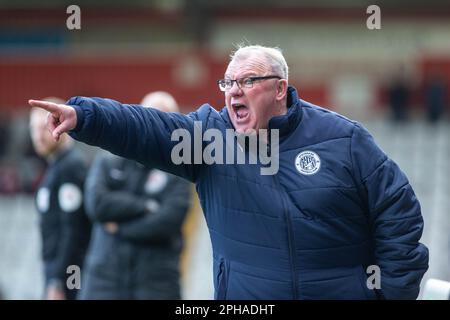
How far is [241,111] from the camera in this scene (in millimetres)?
3939

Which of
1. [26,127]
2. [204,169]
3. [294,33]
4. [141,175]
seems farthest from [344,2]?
[204,169]

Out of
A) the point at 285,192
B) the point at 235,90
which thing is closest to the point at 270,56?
the point at 235,90

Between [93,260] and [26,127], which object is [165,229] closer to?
[93,260]

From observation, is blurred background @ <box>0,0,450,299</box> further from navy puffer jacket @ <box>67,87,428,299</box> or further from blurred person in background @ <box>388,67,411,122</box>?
navy puffer jacket @ <box>67,87,428,299</box>

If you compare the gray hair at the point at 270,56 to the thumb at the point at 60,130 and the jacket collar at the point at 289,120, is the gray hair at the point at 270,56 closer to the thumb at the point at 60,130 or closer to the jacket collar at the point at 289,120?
the jacket collar at the point at 289,120

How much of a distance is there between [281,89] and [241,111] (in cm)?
21

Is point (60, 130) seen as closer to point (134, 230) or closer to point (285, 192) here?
point (285, 192)

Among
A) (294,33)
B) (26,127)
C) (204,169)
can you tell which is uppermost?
(294,33)

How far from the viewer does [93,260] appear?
5.79m

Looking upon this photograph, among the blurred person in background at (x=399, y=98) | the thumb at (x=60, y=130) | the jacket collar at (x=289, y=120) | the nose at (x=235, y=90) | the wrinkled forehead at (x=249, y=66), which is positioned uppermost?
the blurred person in background at (x=399, y=98)

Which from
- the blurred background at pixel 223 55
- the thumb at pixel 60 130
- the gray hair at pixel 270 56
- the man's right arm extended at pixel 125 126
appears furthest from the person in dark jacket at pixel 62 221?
the blurred background at pixel 223 55

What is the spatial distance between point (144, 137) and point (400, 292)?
1196mm

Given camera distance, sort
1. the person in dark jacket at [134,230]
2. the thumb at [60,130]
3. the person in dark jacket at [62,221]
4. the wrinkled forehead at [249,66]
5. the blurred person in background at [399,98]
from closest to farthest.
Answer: the thumb at [60,130] → the wrinkled forehead at [249,66] → the person in dark jacket at [134,230] → the person in dark jacket at [62,221] → the blurred person in background at [399,98]

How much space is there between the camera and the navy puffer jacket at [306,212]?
3822 millimetres
